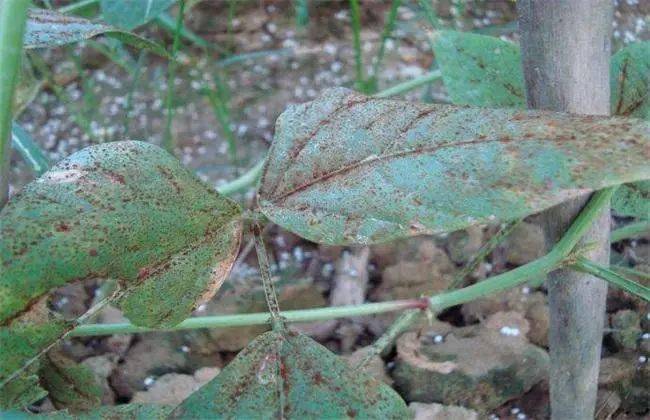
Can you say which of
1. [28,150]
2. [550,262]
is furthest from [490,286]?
[28,150]

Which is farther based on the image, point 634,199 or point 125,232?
point 634,199

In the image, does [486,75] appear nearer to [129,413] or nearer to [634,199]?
[634,199]

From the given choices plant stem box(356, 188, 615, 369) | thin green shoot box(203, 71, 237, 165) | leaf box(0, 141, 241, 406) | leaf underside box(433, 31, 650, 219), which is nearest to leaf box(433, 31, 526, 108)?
Answer: leaf underside box(433, 31, 650, 219)

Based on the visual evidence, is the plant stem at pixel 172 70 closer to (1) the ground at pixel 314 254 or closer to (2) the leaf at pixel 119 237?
(1) the ground at pixel 314 254

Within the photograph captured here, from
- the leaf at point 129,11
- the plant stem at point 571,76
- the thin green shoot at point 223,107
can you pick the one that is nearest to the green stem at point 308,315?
the plant stem at point 571,76

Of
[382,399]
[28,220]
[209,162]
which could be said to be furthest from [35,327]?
[209,162]

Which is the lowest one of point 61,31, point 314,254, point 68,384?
point 314,254
